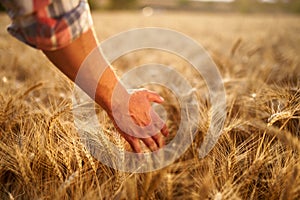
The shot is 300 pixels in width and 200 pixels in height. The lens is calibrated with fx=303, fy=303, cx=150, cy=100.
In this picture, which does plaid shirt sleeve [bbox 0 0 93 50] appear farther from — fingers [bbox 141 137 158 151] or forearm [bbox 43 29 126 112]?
fingers [bbox 141 137 158 151]

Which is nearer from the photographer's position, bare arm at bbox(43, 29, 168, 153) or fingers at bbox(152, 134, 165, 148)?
bare arm at bbox(43, 29, 168, 153)

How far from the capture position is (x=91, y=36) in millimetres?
723

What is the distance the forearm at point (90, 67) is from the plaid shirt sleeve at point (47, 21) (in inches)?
1.2

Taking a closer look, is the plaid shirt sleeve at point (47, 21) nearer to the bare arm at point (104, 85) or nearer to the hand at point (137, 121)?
the bare arm at point (104, 85)

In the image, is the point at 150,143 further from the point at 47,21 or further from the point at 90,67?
the point at 47,21

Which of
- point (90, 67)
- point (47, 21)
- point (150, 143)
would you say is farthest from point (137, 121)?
point (47, 21)

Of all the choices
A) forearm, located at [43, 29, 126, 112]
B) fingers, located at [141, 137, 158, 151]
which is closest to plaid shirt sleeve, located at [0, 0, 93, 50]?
forearm, located at [43, 29, 126, 112]

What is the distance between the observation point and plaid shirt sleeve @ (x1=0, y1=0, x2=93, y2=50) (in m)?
0.61

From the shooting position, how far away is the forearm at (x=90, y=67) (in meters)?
0.70

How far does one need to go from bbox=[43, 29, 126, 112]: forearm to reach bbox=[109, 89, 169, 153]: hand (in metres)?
0.03

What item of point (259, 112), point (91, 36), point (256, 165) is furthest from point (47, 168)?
point (259, 112)

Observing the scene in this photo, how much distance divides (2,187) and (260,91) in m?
0.90

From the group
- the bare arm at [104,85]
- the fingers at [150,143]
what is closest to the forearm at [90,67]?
the bare arm at [104,85]

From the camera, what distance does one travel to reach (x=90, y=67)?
0.73m
